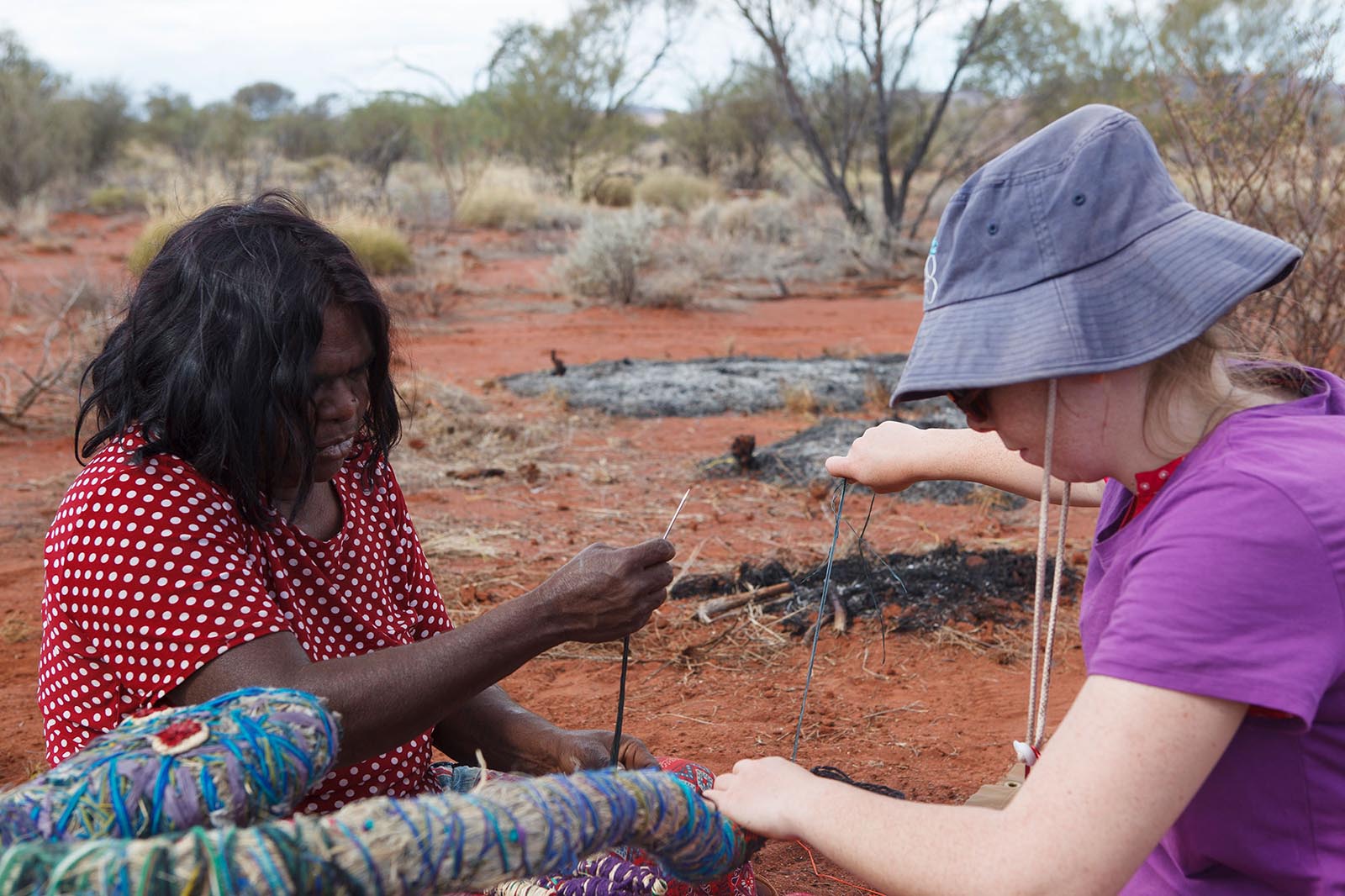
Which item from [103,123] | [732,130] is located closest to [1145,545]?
[732,130]

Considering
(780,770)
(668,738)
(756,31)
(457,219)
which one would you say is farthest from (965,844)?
(457,219)

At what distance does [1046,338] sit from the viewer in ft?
4.25

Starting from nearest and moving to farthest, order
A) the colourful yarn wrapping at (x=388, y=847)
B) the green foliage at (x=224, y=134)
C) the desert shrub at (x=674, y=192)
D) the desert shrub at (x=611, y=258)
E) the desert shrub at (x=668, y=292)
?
the colourful yarn wrapping at (x=388, y=847), the desert shrub at (x=668, y=292), the desert shrub at (x=611, y=258), the desert shrub at (x=674, y=192), the green foliage at (x=224, y=134)

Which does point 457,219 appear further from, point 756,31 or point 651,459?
point 651,459

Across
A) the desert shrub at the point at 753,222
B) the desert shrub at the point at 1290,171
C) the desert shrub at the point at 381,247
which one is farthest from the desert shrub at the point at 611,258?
the desert shrub at the point at 1290,171

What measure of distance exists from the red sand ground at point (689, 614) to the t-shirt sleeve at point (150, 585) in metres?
1.02

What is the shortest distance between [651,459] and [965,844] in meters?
5.81

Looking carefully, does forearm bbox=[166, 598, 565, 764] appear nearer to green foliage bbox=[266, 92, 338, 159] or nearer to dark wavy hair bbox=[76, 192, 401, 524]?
dark wavy hair bbox=[76, 192, 401, 524]

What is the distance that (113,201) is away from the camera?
2350cm

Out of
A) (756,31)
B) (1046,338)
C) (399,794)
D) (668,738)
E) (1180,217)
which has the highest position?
(756,31)

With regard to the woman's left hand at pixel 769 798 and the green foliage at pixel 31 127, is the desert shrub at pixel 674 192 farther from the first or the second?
the woman's left hand at pixel 769 798

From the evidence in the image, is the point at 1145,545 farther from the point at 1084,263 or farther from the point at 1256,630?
the point at 1084,263

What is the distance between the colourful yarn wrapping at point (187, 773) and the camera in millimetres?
1068

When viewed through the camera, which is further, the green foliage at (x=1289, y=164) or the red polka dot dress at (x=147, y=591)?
the green foliage at (x=1289, y=164)
